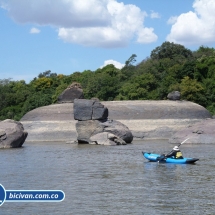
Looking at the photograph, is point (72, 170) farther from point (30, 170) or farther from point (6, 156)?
point (6, 156)

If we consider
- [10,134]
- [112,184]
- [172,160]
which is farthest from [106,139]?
[112,184]

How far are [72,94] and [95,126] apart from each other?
64.8 feet

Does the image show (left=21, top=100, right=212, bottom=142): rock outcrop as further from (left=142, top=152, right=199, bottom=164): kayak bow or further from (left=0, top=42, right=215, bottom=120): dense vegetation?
(left=142, top=152, right=199, bottom=164): kayak bow

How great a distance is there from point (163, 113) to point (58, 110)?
1244cm

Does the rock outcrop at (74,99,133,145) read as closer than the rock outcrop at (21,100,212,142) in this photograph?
Yes

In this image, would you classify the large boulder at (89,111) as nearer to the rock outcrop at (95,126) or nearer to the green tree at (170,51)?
the rock outcrop at (95,126)

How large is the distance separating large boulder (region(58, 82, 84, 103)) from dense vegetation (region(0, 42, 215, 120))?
61.7ft

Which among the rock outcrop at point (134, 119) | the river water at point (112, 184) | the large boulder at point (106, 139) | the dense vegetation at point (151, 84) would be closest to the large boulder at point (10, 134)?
the large boulder at point (106, 139)

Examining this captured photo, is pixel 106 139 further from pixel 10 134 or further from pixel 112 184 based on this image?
pixel 112 184

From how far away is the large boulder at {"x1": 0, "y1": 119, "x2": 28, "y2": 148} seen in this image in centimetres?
4106

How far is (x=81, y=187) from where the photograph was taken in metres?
20.8

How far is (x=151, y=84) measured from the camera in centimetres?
9025

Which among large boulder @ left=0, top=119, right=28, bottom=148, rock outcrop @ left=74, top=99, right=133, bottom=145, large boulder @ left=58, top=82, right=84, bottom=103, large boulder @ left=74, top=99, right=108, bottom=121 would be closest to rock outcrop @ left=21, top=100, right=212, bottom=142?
large boulder @ left=58, top=82, right=84, bottom=103

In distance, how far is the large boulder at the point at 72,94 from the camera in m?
66.1
